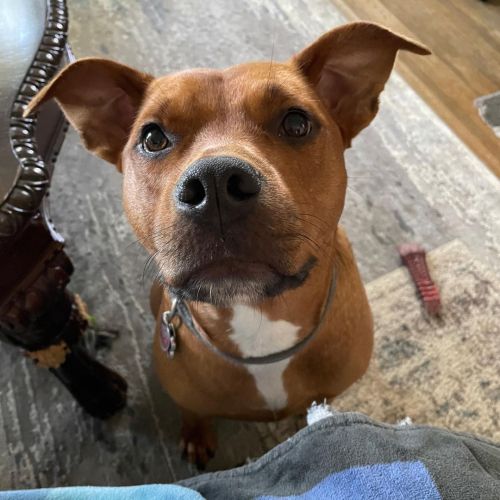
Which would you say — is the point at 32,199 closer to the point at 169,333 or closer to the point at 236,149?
the point at 236,149

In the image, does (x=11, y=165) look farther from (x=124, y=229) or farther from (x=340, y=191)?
(x=124, y=229)

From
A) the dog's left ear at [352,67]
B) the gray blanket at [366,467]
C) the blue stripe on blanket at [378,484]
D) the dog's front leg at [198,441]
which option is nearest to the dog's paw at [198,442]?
the dog's front leg at [198,441]

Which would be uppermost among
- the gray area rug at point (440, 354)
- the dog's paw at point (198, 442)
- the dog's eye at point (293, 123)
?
the dog's eye at point (293, 123)

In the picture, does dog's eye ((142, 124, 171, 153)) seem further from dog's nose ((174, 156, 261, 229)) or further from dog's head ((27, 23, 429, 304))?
dog's nose ((174, 156, 261, 229))

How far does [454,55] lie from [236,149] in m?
2.66

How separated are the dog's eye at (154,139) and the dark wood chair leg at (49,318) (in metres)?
0.34

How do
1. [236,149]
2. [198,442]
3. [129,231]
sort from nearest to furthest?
[236,149] → [198,442] → [129,231]

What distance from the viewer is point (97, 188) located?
2.87m

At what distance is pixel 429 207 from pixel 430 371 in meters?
0.85

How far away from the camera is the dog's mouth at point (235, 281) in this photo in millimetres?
1188

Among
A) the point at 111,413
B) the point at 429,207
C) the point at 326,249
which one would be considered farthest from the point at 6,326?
the point at 429,207

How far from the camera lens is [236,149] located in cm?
119

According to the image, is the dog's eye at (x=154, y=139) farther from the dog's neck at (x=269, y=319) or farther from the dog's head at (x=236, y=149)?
the dog's neck at (x=269, y=319)

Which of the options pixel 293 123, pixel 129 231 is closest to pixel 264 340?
pixel 293 123
